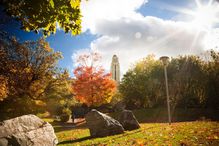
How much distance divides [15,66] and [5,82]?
2.53 meters

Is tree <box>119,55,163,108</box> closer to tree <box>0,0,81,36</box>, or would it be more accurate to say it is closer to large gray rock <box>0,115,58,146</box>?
large gray rock <box>0,115,58,146</box>

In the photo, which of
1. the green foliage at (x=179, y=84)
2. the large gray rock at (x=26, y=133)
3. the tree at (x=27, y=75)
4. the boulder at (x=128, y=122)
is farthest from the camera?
the green foliage at (x=179, y=84)

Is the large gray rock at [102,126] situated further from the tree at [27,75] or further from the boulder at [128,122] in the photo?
the tree at [27,75]

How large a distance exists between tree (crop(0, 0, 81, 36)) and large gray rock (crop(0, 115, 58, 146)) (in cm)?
404

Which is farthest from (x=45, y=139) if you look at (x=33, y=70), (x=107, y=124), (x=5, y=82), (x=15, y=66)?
(x=33, y=70)

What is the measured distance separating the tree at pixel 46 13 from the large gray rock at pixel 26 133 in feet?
13.2

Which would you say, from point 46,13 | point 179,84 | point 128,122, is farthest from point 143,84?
point 46,13

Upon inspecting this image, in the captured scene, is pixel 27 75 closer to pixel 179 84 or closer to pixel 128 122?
pixel 128 122

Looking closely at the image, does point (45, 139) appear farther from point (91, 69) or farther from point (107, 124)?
point (91, 69)

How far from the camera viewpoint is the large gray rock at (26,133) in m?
8.27

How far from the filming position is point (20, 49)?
2722 centimetres

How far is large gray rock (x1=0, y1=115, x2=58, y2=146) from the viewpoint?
8.27 meters

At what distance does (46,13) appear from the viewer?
22.0 ft

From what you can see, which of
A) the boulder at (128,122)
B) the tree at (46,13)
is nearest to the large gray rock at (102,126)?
the boulder at (128,122)
